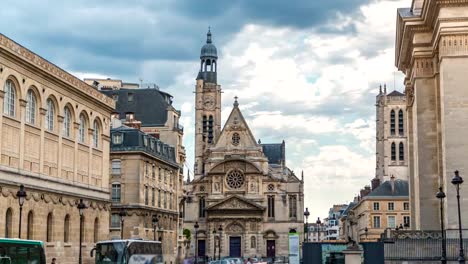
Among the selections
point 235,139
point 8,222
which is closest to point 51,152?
point 8,222

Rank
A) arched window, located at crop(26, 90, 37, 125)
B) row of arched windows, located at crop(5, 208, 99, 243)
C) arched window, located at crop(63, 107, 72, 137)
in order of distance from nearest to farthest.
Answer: row of arched windows, located at crop(5, 208, 99, 243)
arched window, located at crop(26, 90, 37, 125)
arched window, located at crop(63, 107, 72, 137)

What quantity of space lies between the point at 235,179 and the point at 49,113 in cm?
6523

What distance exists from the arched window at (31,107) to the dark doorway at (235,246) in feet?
221

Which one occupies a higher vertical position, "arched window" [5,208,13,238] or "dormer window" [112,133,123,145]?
Result: "dormer window" [112,133,123,145]

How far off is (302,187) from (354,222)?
27.5 metres

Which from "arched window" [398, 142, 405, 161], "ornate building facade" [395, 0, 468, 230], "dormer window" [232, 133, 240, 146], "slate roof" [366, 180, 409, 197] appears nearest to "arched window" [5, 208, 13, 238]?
"ornate building facade" [395, 0, 468, 230]

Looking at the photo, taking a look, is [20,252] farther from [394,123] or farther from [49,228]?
[394,123]

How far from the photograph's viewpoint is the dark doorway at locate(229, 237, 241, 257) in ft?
356

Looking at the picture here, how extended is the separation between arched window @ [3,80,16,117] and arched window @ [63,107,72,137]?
759 centimetres

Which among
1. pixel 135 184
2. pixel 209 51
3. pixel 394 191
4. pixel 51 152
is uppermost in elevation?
pixel 209 51

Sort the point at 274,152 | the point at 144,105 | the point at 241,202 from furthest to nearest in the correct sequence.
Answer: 1. the point at 274,152
2. the point at 241,202
3. the point at 144,105

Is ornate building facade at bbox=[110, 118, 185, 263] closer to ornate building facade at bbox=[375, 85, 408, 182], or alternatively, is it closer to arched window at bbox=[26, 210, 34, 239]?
arched window at bbox=[26, 210, 34, 239]

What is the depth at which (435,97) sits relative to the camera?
40.4 meters

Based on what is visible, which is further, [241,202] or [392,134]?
[392,134]
